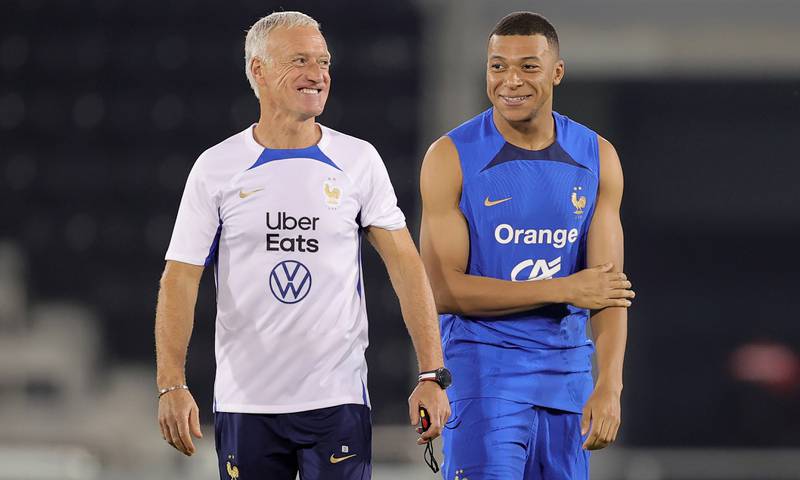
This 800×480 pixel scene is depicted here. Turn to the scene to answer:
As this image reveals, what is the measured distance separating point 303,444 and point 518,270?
70 cm

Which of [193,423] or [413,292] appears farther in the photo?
[413,292]

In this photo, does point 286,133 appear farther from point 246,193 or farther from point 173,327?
point 173,327

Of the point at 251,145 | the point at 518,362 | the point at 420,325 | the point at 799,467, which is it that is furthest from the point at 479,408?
the point at 799,467

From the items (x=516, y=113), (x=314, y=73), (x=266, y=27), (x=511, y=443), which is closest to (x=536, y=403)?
(x=511, y=443)

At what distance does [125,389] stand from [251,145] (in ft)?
16.4

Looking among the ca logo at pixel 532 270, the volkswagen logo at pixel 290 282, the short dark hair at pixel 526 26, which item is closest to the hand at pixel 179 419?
the volkswagen logo at pixel 290 282

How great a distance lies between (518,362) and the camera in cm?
318

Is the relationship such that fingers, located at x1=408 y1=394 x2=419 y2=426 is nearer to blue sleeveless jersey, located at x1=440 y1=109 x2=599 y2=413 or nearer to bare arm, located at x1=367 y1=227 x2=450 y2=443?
bare arm, located at x1=367 y1=227 x2=450 y2=443

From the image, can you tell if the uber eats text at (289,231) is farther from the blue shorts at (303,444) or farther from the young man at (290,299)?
the blue shorts at (303,444)

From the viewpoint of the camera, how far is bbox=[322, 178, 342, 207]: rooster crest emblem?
9.73ft

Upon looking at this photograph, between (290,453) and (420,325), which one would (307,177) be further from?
(290,453)

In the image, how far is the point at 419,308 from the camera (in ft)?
9.68

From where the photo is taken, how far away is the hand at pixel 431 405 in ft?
9.37

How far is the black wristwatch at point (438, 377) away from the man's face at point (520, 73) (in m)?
0.71
